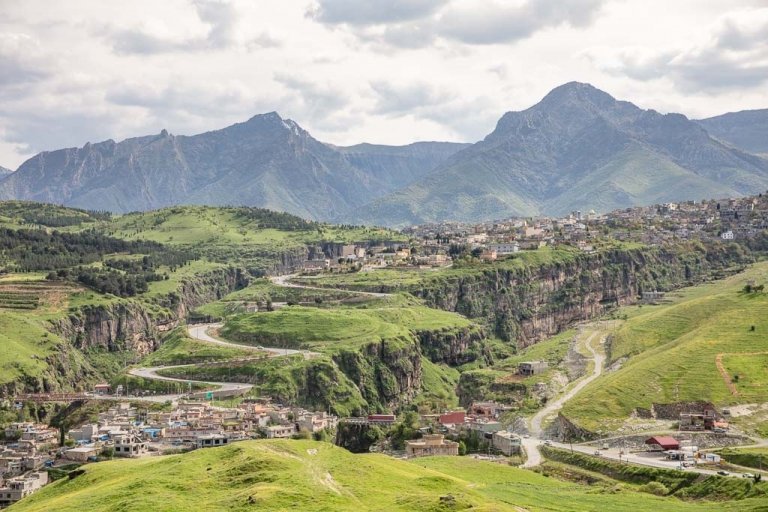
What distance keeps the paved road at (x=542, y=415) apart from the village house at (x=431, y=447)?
9.76 m

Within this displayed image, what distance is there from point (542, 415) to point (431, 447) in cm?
2310

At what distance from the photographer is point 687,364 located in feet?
486

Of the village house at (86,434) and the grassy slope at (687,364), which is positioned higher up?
the grassy slope at (687,364)

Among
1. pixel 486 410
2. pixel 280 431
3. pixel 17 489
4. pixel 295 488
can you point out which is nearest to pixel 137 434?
pixel 280 431

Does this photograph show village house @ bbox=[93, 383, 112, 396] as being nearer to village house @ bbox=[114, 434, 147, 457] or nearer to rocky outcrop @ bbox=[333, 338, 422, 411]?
rocky outcrop @ bbox=[333, 338, 422, 411]

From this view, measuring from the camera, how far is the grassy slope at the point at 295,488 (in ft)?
259

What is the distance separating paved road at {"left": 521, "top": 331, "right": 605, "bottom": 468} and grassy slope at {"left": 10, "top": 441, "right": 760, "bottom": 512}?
1952cm

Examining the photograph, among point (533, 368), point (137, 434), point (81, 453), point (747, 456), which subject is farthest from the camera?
point (533, 368)

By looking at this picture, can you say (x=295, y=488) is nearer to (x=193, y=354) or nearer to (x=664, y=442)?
(x=664, y=442)

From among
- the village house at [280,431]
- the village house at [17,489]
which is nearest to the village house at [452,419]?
the village house at [280,431]

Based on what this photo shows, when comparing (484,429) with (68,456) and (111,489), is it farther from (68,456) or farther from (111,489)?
(111,489)

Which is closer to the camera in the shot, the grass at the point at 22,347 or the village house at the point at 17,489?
the village house at the point at 17,489

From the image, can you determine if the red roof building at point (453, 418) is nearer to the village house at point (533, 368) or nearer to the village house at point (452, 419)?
the village house at point (452, 419)

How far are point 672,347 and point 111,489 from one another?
4075 inches
